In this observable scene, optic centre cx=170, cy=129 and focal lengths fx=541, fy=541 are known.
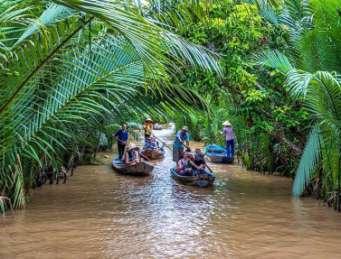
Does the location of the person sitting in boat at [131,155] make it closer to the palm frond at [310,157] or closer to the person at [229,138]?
the person at [229,138]

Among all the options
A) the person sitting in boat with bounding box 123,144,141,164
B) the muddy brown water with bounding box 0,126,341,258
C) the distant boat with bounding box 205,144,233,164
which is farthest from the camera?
the distant boat with bounding box 205,144,233,164

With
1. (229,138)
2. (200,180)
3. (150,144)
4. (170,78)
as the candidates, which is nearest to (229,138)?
(229,138)

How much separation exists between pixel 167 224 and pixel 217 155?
10442mm

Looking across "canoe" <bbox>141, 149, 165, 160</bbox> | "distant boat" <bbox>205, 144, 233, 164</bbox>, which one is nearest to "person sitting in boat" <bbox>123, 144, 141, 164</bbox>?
"canoe" <bbox>141, 149, 165, 160</bbox>

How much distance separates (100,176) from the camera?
14.6 metres

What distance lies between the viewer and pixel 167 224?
8508mm

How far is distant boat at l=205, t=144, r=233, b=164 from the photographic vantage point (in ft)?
61.5

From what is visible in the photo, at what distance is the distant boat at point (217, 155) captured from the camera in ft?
61.5

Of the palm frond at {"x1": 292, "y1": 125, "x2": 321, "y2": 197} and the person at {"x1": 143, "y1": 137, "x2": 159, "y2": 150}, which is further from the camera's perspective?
the person at {"x1": 143, "y1": 137, "x2": 159, "y2": 150}

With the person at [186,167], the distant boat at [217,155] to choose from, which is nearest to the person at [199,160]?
the person at [186,167]

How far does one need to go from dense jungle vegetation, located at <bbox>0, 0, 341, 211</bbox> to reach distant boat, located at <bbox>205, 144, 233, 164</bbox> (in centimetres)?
481

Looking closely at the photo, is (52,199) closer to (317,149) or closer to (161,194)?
(161,194)

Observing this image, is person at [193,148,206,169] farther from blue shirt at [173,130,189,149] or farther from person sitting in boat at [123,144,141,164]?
blue shirt at [173,130,189,149]

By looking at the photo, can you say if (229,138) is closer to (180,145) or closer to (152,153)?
(180,145)
